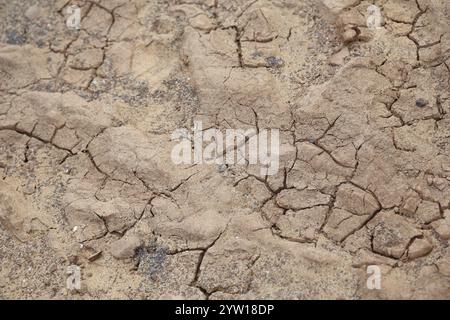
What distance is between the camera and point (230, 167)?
296 cm

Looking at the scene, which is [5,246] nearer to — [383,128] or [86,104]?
[86,104]

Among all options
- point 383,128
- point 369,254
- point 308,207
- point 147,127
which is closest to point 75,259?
point 147,127

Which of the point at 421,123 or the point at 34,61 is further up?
the point at 34,61

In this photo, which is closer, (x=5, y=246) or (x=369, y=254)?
(x=369, y=254)

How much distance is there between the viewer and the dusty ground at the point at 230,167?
2.73 m

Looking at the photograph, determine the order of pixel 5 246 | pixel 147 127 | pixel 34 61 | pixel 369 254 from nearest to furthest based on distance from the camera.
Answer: pixel 369 254 < pixel 5 246 < pixel 147 127 < pixel 34 61

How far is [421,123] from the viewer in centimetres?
296

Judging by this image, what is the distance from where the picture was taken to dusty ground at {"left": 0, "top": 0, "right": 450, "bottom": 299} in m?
2.73

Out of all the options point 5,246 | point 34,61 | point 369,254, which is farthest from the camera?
point 34,61

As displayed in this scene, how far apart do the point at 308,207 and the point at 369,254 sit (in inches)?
13.9

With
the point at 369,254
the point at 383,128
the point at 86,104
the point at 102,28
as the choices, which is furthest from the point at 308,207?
the point at 102,28

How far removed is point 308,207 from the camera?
2834mm
